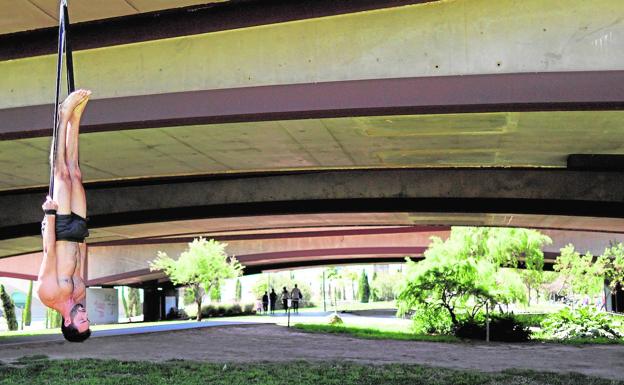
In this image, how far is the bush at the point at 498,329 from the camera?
2752cm

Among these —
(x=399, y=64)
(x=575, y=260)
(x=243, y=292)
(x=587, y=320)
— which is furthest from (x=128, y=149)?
(x=243, y=292)

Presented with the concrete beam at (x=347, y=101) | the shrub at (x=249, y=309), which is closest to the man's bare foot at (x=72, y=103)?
the concrete beam at (x=347, y=101)

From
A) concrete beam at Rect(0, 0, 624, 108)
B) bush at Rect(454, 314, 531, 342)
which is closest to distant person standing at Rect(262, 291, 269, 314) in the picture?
bush at Rect(454, 314, 531, 342)

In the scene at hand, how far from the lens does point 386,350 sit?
22.2m

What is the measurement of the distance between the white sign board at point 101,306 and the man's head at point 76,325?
1867 inches

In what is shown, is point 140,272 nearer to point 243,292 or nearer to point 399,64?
point 399,64

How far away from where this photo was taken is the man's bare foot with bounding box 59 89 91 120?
4.27 metres

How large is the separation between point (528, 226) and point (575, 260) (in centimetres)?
881

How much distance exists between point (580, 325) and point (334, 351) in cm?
1299

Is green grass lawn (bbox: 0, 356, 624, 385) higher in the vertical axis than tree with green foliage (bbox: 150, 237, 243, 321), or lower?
lower

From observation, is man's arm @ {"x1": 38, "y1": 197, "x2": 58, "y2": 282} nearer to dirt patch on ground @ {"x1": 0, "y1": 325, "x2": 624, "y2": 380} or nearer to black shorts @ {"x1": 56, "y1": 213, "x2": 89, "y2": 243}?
black shorts @ {"x1": 56, "y1": 213, "x2": 89, "y2": 243}

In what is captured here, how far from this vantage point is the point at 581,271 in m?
35.8

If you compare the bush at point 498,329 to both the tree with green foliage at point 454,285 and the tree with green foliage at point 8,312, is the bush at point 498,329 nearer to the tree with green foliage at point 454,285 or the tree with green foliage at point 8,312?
the tree with green foliage at point 454,285

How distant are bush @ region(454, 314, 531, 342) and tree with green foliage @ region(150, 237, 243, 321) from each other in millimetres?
18388
